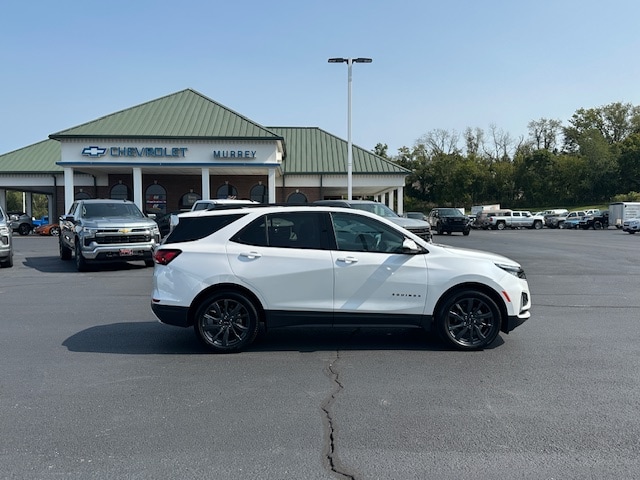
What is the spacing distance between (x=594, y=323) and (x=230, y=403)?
19.6 ft

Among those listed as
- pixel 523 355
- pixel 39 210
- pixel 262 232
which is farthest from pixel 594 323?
pixel 39 210

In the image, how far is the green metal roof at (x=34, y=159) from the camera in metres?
39.7

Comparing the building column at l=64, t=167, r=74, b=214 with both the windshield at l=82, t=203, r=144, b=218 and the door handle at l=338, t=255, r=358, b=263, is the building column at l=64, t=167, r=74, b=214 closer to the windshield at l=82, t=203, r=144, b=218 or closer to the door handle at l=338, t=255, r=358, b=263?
the windshield at l=82, t=203, r=144, b=218

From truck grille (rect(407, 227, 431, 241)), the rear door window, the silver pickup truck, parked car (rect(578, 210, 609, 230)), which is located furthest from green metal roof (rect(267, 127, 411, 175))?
the rear door window

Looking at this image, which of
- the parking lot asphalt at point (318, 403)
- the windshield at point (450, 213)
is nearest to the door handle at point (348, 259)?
the parking lot asphalt at point (318, 403)

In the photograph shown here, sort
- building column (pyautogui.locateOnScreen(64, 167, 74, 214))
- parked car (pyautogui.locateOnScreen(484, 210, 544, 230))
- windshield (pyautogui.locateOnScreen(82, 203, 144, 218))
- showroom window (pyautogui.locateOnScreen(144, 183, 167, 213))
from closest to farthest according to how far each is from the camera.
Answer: windshield (pyautogui.locateOnScreen(82, 203, 144, 218))
building column (pyautogui.locateOnScreen(64, 167, 74, 214))
showroom window (pyautogui.locateOnScreen(144, 183, 167, 213))
parked car (pyautogui.locateOnScreen(484, 210, 544, 230))

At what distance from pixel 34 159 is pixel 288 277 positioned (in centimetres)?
4119

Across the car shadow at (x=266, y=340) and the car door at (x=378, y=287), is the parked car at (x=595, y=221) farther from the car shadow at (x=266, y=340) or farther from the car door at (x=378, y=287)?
the car door at (x=378, y=287)

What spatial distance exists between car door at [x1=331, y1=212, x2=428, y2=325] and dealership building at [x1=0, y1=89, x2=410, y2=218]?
26.4 meters

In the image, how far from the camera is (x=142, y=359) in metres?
6.38

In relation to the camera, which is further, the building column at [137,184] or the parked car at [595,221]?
the parked car at [595,221]

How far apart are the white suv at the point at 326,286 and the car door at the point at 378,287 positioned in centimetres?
1

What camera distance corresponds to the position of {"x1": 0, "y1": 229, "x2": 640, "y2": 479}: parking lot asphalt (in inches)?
149

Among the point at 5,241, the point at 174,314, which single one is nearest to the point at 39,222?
the point at 5,241
